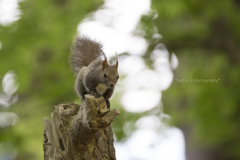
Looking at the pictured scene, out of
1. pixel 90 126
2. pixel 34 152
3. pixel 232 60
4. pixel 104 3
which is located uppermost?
pixel 104 3

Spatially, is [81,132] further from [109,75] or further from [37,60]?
[37,60]

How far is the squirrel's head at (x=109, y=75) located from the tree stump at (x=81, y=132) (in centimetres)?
49

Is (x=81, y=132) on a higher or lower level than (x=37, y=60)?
lower

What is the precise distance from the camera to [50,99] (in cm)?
538

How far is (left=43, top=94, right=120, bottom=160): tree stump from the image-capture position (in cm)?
232

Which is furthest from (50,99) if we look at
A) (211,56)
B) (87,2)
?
(211,56)

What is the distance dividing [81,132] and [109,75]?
86cm

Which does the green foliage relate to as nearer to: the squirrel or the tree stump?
the squirrel

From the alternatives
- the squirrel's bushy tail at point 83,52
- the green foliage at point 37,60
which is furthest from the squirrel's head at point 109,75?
the green foliage at point 37,60

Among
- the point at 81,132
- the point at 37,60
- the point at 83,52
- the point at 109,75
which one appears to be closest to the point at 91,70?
the point at 109,75

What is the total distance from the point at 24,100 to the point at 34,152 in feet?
3.31

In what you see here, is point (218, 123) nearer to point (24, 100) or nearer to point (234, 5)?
point (234, 5)

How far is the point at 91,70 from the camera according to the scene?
10.8 feet

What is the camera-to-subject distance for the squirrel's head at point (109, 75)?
312cm
